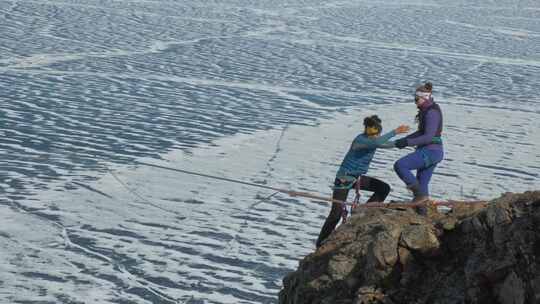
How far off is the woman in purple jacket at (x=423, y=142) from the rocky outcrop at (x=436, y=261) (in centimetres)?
86

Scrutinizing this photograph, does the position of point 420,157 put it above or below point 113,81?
above

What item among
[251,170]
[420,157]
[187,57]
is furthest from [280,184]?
[187,57]

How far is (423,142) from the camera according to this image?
8992 millimetres

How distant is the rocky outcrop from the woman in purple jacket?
0.86 m

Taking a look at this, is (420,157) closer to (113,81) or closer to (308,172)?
(308,172)

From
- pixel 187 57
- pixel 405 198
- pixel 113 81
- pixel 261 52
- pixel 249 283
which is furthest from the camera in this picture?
pixel 261 52

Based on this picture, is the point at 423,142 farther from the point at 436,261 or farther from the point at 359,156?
the point at 436,261

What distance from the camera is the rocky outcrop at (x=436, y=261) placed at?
615 cm

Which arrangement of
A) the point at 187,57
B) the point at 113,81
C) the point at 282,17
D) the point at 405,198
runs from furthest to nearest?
the point at 282,17
the point at 187,57
the point at 113,81
the point at 405,198

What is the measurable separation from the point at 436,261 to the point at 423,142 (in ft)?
7.15

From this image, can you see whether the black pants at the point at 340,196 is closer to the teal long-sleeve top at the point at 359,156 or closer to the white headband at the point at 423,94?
the teal long-sleeve top at the point at 359,156

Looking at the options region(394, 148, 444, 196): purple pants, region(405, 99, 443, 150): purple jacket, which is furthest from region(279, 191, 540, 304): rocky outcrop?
region(405, 99, 443, 150): purple jacket

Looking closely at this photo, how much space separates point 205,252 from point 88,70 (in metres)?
15.1

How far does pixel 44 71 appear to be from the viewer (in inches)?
987
